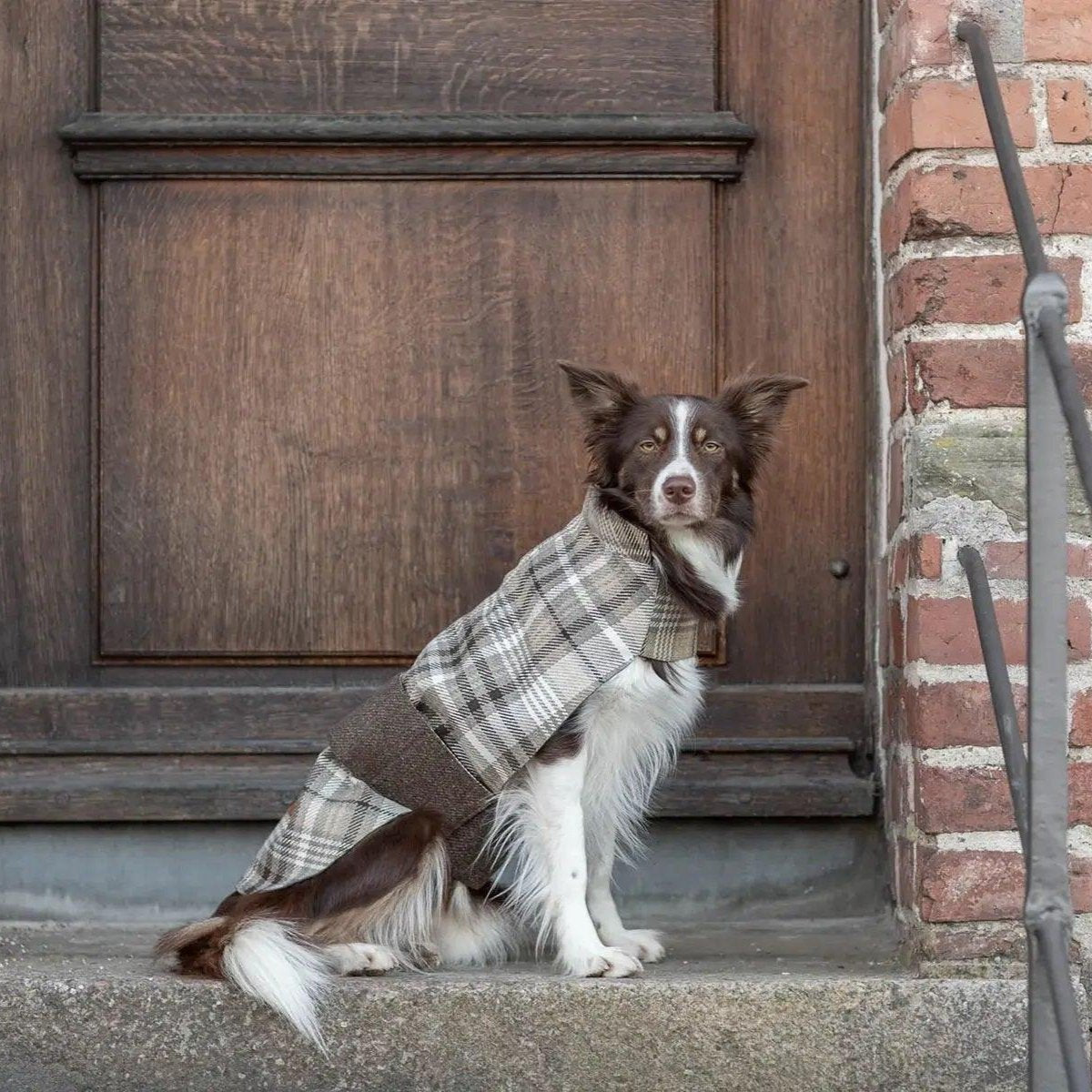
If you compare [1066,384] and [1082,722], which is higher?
[1066,384]

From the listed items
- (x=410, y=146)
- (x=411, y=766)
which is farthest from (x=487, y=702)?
(x=410, y=146)

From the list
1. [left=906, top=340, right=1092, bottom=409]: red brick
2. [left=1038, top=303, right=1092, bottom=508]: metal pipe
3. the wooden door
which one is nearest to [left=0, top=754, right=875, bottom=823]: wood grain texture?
Answer: the wooden door

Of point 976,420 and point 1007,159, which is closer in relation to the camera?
point 1007,159

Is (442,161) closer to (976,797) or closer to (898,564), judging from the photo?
(898,564)

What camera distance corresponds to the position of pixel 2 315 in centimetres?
330

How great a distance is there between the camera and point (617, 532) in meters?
2.86

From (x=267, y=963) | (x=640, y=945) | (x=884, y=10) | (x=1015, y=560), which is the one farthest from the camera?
(x=884, y=10)

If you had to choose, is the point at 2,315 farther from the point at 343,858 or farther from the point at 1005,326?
the point at 1005,326

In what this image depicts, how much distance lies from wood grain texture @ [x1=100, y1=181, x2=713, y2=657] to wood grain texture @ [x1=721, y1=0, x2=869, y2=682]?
129 millimetres

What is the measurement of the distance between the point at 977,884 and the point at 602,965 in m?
0.67

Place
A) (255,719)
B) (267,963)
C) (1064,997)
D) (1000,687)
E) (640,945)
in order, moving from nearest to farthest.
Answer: (1064,997) → (1000,687) → (267,963) → (640,945) → (255,719)

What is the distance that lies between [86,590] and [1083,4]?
227cm

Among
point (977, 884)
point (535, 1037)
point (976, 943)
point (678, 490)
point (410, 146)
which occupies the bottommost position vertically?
point (535, 1037)

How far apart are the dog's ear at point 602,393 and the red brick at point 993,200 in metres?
0.63
